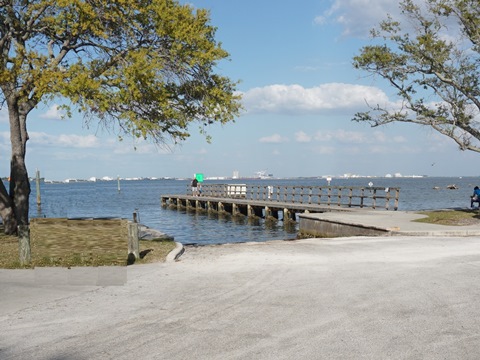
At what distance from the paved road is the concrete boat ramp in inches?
221

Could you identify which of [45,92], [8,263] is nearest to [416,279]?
[8,263]

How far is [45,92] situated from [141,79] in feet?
8.42

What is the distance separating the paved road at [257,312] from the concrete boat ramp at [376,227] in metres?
5.62

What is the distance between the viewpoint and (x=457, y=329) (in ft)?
20.6

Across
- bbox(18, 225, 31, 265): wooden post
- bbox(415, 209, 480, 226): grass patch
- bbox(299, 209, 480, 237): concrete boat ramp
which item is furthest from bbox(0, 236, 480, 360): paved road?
bbox(415, 209, 480, 226): grass patch

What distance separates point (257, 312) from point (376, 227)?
12.6 meters

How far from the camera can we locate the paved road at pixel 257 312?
5684 mm

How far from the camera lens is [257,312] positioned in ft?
23.4

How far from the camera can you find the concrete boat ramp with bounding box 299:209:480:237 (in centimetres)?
1727

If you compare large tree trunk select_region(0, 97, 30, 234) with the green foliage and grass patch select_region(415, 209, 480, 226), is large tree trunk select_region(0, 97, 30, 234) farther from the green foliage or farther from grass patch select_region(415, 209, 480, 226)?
grass patch select_region(415, 209, 480, 226)

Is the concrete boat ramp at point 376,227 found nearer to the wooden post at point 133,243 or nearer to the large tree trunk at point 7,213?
the wooden post at point 133,243

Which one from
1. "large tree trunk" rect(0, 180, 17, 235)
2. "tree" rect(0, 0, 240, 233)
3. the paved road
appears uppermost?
"tree" rect(0, 0, 240, 233)

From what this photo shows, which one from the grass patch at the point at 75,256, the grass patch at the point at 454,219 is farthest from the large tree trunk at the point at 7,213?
the grass patch at the point at 454,219

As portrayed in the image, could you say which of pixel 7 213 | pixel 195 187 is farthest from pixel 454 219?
pixel 195 187
